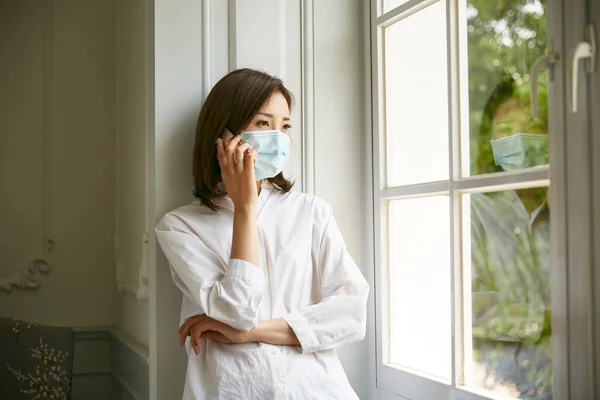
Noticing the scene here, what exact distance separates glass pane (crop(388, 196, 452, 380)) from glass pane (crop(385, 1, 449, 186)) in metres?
0.09

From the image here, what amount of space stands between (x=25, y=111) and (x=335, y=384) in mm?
1718

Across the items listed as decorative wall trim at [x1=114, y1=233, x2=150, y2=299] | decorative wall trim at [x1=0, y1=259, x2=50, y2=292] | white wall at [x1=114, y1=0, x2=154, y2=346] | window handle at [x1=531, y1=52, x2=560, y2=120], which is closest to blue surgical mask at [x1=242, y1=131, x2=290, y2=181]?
white wall at [x1=114, y1=0, x2=154, y2=346]

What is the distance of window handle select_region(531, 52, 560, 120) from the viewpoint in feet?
4.51

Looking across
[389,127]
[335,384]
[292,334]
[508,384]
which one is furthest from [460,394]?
[389,127]

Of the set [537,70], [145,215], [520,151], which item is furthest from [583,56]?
[145,215]

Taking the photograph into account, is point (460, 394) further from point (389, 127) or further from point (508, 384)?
point (389, 127)

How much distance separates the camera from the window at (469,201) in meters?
1.41

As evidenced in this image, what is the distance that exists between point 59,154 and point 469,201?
1750mm

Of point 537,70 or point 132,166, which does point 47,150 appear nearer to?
point 132,166

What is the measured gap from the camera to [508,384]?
4.96 feet

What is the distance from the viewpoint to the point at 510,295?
1.51m

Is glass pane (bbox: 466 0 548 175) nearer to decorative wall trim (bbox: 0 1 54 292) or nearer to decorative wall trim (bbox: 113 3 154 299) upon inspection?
decorative wall trim (bbox: 113 3 154 299)

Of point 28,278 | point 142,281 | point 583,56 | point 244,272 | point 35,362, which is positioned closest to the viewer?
point 583,56

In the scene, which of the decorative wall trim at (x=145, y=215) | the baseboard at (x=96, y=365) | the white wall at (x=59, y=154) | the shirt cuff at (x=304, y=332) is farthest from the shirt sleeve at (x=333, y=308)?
the white wall at (x=59, y=154)
